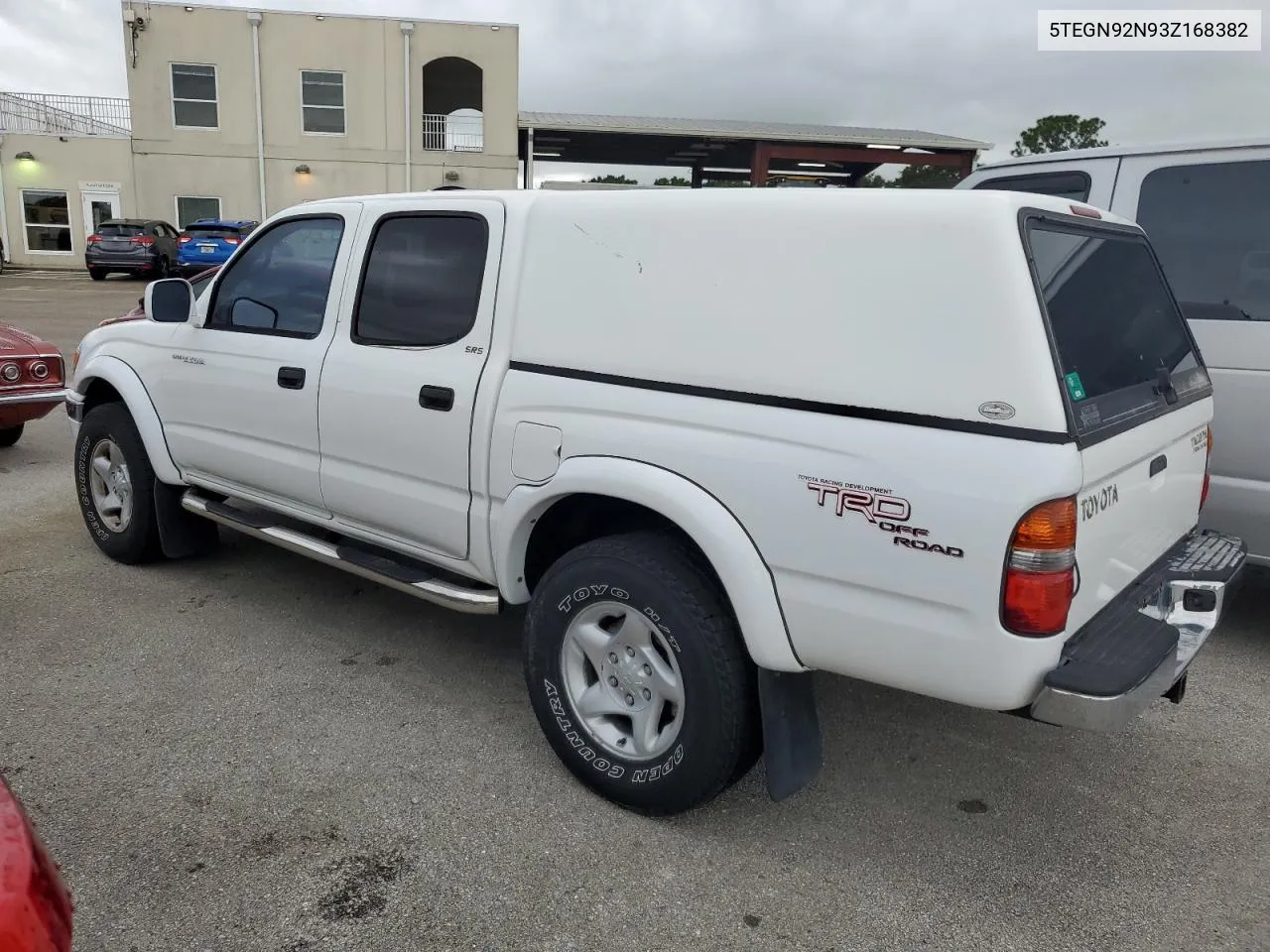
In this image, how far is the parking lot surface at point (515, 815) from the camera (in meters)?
2.60

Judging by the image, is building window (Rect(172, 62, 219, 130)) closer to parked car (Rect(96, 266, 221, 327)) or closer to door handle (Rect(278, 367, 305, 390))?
parked car (Rect(96, 266, 221, 327))

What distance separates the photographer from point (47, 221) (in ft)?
93.7

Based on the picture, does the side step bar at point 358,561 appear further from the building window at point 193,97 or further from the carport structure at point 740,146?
the building window at point 193,97

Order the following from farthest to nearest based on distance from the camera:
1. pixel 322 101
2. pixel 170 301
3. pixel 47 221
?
1. pixel 47 221
2. pixel 322 101
3. pixel 170 301

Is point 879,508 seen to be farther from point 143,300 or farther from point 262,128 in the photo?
point 262,128

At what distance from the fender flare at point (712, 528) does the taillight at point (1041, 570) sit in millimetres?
601

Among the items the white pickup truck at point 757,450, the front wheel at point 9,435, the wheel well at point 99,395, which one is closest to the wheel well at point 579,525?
the white pickup truck at point 757,450

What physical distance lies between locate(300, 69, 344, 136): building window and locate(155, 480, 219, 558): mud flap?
82.4 feet

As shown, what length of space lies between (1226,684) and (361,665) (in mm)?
3611

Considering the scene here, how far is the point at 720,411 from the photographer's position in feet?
8.95

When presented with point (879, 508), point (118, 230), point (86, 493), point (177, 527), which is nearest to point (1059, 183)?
point (879, 508)

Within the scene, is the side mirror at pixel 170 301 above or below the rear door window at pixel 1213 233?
below

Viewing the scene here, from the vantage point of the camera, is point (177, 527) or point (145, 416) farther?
point (177, 527)

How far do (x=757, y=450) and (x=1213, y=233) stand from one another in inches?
119
